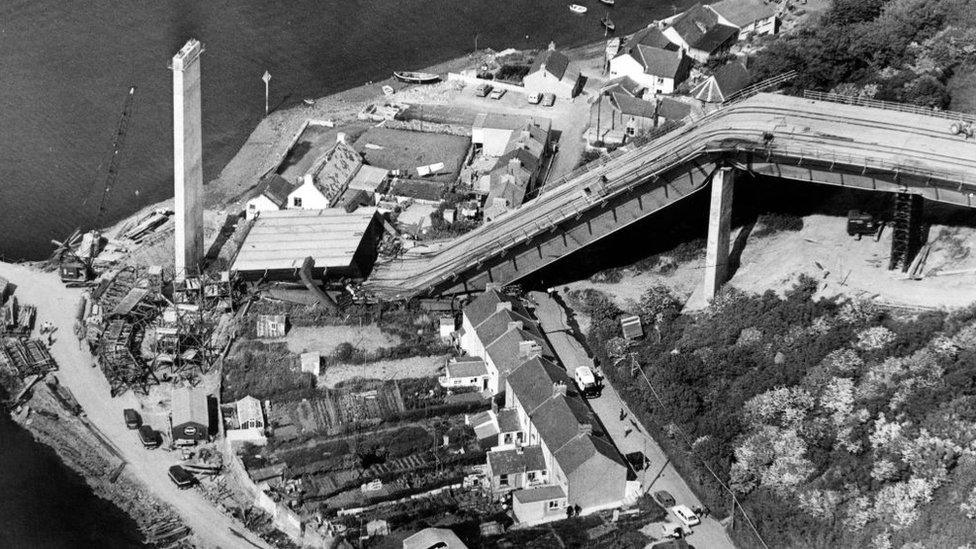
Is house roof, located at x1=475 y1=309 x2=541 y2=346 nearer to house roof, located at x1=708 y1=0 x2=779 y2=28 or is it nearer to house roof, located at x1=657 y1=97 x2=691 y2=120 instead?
house roof, located at x1=657 y1=97 x2=691 y2=120

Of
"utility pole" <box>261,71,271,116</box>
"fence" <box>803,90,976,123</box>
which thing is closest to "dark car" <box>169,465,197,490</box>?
"fence" <box>803,90,976,123</box>

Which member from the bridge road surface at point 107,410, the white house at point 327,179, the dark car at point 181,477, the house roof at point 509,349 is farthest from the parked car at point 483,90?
the dark car at point 181,477

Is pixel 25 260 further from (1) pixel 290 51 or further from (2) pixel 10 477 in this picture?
(1) pixel 290 51

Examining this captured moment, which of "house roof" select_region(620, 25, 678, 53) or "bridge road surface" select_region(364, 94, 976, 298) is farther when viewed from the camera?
"house roof" select_region(620, 25, 678, 53)

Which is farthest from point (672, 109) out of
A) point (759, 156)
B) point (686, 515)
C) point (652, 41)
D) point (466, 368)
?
point (686, 515)

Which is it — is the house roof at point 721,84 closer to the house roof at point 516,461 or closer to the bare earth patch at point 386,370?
the bare earth patch at point 386,370

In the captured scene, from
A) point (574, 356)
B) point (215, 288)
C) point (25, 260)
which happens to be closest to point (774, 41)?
point (574, 356)
